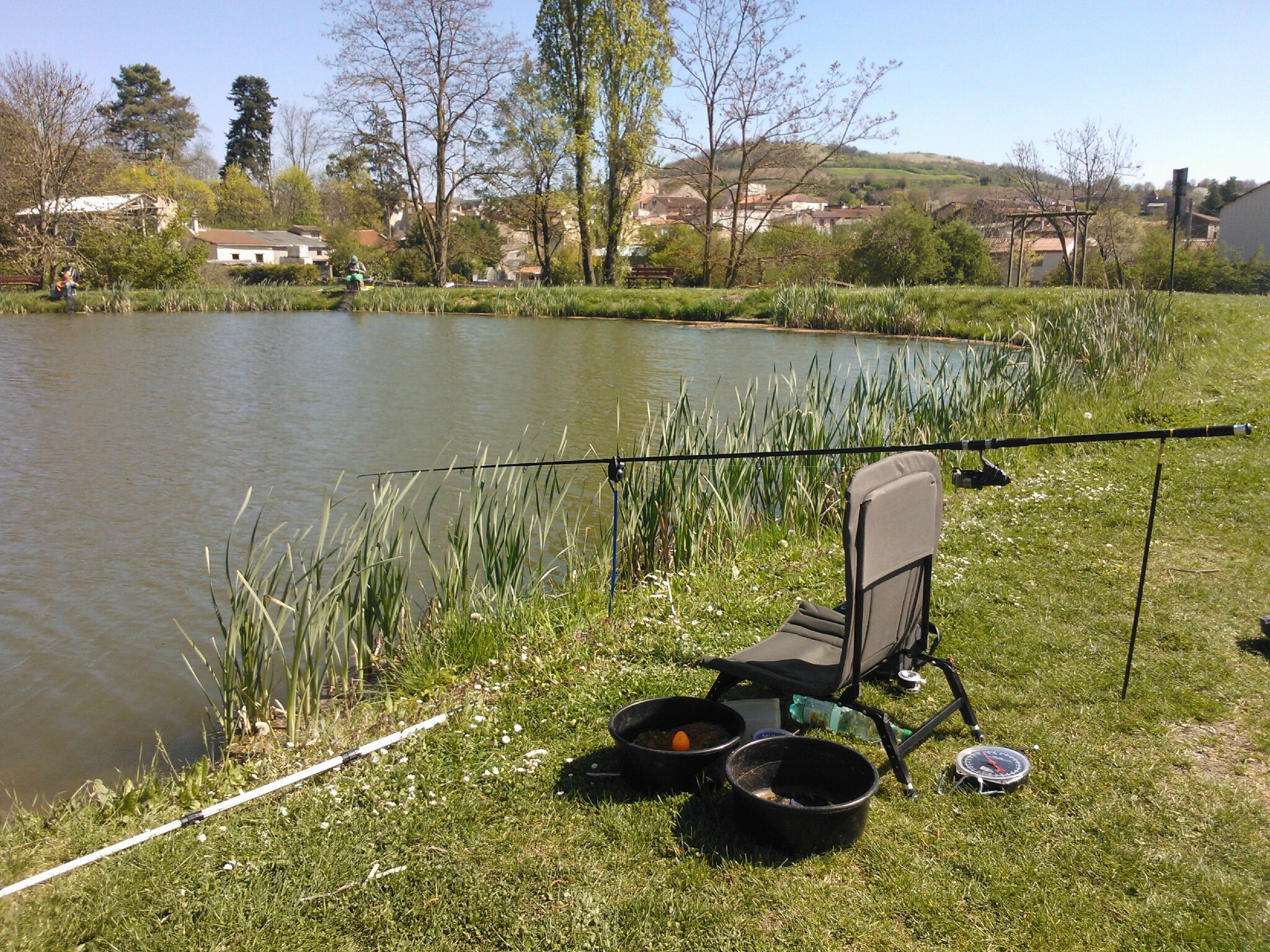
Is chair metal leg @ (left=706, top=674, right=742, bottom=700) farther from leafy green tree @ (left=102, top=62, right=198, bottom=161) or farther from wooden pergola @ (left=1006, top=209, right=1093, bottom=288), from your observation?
leafy green tree @ (left=102, top=62, right=198, bottom=161)

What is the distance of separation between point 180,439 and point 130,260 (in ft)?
86.4

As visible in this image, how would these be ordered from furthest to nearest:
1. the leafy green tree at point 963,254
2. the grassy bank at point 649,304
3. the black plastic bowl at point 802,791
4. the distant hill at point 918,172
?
the distant hill at point 918,172, the leafy green tree at point 963,254, the grassy bank at point 649,304, the black plastic bowl at point 802,791

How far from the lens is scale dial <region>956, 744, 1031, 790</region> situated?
2.91 metres

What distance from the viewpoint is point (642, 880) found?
2.52 metres

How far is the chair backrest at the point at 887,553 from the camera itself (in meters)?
2.74

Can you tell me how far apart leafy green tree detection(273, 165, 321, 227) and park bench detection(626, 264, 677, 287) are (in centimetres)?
4655

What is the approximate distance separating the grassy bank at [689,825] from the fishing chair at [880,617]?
22 cm

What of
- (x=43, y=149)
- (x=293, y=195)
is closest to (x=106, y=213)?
(x=43, y=149)

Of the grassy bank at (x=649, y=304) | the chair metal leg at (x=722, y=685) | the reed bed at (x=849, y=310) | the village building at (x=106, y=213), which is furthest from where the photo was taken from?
the village building at (x=106, y=213)

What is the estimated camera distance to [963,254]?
3262 centimetres

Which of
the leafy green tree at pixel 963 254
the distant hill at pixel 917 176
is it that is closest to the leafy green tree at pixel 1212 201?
the distant hill at pixel 917 176

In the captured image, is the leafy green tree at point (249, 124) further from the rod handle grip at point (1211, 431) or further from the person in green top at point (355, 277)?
the rod handle grip at point (1211, 431)

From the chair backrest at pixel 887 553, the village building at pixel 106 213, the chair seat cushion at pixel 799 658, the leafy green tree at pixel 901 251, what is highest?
the village building at pixel 106 213

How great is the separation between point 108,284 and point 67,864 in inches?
1353
